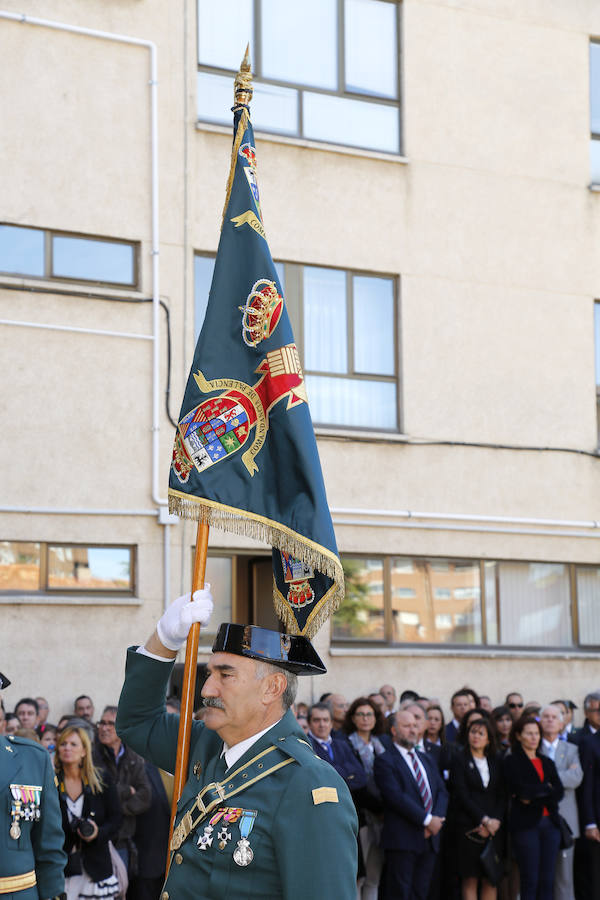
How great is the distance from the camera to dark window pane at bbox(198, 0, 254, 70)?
15031 millimetres

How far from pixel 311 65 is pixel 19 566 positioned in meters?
7.25

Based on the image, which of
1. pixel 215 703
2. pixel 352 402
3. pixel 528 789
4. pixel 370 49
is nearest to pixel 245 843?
pixel 215 703

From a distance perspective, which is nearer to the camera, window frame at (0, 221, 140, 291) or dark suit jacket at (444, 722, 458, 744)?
dark suit jacket at (444, 722, 458, 744)

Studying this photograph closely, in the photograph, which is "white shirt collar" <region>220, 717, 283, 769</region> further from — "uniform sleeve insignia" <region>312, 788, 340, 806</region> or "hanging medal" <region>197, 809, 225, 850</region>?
"uniform sleeve insignia" <region>312, 788, 340, 806</region>

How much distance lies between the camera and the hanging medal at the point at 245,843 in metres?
3.81

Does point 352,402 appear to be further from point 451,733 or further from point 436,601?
point 451,733

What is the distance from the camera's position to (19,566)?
13.2 meters

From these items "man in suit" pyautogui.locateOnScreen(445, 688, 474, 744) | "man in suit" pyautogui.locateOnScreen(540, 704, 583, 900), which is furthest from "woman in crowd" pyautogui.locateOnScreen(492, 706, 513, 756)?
"man in suit" pyautogui.locateOnScreen(540, 704, 583, 900)

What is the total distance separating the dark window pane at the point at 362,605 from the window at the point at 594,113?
643 centimetres

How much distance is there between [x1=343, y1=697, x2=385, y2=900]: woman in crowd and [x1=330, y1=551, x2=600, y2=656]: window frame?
3.33 metres

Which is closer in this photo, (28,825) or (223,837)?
(223,837)

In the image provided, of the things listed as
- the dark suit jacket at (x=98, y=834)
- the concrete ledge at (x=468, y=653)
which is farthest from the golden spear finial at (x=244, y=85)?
the concrete ledge at (x=468, y=653)

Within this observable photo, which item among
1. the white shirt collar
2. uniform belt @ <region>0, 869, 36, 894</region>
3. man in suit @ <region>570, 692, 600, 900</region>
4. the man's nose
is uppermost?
the man's nose

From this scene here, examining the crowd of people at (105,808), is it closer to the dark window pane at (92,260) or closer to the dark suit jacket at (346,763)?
the dark suit jacket at (346,763)
